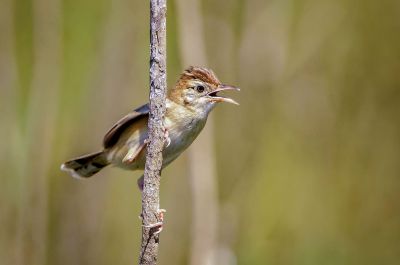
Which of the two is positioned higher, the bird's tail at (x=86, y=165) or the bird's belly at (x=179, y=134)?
the bird's belly at (x=179, y=134)

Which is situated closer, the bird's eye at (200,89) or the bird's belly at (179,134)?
the bird's belly at (179,134)

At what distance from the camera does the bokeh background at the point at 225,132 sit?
4863 mm

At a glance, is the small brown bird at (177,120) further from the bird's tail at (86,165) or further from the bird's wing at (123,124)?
the bird's tail at (86,165)

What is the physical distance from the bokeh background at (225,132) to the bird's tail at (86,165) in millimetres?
459

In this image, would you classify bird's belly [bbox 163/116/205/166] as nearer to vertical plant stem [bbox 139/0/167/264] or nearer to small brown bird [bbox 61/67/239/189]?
small brown bird [bbox 61/67/239/189]

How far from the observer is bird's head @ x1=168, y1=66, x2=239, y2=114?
3.92 meters

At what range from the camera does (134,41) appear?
505 centimetres

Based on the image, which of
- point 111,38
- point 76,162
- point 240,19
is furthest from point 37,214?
point 240,19

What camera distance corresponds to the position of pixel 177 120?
3828 mm

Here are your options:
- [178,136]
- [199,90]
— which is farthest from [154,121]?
[199,90]

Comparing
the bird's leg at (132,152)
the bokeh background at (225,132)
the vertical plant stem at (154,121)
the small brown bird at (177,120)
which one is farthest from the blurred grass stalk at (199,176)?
the vertical plant stem at (154,121)

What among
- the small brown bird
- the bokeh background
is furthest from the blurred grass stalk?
the small brown bird

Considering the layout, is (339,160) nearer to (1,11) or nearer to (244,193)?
(244,193)

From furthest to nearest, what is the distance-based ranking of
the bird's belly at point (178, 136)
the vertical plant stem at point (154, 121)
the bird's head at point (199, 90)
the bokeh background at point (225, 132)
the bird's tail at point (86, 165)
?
the bokeh background at point (225, 132) < the bird's tail at point (86, 165) < the bird's head at point (199, 90) < the bird's belly at point (178, 136) < the vertical plant stem at point (154, 121)
